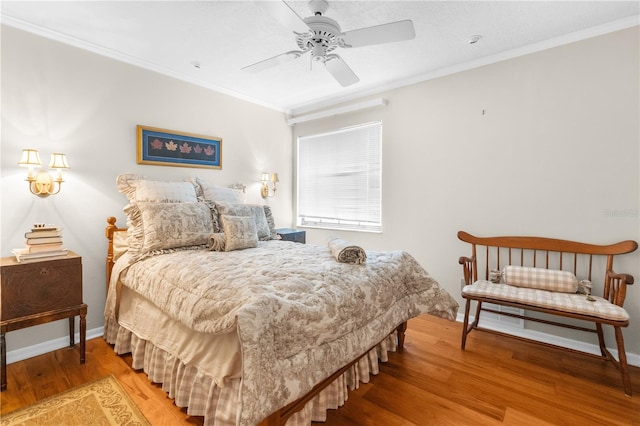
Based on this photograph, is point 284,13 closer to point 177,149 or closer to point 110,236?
point 177,149

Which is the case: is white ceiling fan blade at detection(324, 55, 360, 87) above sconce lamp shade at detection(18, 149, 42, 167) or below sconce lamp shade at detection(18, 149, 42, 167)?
above

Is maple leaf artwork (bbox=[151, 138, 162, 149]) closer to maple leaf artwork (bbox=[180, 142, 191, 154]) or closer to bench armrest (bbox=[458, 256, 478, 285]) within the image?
maple leaf artwork (bbox=[180, 142, 191, 154])

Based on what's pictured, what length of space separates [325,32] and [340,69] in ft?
1.27

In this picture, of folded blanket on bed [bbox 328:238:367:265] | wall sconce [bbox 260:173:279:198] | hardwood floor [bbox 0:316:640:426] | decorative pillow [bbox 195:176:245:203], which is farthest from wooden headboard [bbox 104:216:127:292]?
folded blanket on bed [bbox 328:238:367:265]

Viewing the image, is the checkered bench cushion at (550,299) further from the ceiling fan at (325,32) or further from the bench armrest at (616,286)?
the ceiling fan at (325,32)

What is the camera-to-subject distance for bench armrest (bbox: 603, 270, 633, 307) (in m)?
2.08

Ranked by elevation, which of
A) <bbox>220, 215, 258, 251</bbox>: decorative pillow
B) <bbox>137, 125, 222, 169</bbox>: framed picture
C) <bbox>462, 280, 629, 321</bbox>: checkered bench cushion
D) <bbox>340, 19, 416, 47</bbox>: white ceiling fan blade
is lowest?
<bbox>462, 280, 629, 321</bbox>: checkered bench cushion

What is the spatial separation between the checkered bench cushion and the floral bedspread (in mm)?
358

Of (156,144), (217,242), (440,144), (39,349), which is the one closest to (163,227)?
(217,242)

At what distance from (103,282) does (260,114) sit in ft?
8.91

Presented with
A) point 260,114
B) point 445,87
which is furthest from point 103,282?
point 445,87

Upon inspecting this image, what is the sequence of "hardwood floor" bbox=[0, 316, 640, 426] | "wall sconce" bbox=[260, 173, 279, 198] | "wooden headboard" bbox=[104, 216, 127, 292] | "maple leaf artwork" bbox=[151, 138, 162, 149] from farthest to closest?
1. "wall sconce" bbox=[260, 173, 279, 198]
2. "maple leaf artwork" bbox=[151, 138, 162, 149]
3. "wooden headboard" bbox=[104, 216, 127, 292]
4. "hardwood floor" bbox=[0, 316, 640, 426]

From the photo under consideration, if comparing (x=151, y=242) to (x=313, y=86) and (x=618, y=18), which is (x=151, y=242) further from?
(x=618, y=18)

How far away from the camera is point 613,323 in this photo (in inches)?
76.5
